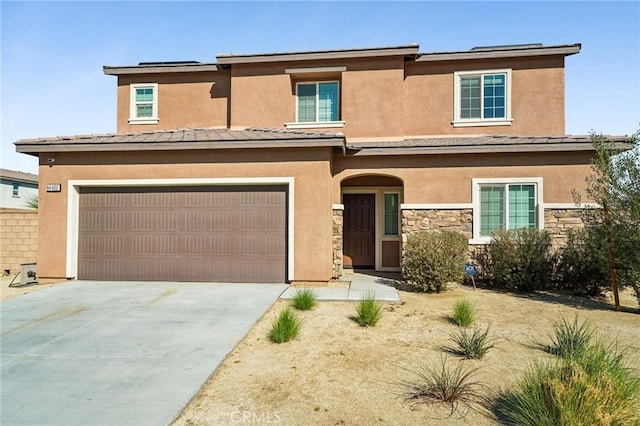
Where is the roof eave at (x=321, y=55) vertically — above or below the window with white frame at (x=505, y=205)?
above

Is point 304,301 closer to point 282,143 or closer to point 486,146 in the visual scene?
point 282,143

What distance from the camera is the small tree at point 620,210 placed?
829 centimetres

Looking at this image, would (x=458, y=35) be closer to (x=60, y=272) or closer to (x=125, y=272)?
(x=125, y=272)

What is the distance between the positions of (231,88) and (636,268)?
1324 centimetres

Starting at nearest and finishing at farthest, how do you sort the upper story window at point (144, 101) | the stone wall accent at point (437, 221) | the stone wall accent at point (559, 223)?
the stone wall accent at point (559, 223) < the stone wall accent at point (437, 221) < the upper story window at point (144, 101)

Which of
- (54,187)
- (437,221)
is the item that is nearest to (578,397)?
(437,221)

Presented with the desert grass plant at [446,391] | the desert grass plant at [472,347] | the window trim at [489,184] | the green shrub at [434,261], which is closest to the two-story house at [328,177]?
the window trim at [489,184]

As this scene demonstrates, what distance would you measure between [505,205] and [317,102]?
7291 millimetres

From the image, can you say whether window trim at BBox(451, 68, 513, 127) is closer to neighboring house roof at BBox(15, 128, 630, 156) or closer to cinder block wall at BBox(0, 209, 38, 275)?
neighboring house roof at BBox(15, 128, 630, 156)

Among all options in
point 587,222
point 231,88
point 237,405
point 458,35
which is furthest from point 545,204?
point 231,88

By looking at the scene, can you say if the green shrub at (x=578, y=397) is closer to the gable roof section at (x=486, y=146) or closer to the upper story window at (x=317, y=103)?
the gable roof section at (x=486, y=146)

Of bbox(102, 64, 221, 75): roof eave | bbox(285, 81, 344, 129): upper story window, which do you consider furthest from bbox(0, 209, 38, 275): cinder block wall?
bbox(285, 81, 344, 129): upper story window

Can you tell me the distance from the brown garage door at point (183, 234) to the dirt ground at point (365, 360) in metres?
2.76

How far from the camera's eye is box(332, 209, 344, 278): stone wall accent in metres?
11.1
